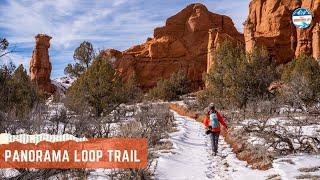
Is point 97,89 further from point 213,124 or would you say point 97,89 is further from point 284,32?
point 284,32

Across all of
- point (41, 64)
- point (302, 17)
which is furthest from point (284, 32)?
point (41, 64)

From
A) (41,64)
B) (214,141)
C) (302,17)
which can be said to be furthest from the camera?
(41,64)

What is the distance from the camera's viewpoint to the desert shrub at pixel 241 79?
88.9 feet

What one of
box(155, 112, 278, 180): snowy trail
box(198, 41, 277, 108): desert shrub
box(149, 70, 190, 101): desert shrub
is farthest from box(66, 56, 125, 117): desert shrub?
box(149, 70, 190, 101): desert shrub

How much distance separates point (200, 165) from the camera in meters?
9.91

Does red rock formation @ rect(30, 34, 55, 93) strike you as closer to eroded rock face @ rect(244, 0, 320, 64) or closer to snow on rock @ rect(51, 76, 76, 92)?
snow on rock @ rect(51, 76, 76, 92)

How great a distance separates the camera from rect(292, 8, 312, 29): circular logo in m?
47.1

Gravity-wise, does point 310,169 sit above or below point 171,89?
below

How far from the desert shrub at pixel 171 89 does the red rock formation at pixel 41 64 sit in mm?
18209

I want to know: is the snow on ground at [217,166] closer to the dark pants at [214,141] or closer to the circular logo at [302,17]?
the dark pants at [214,141]

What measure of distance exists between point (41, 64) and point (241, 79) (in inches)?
1728

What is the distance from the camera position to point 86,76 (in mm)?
24797

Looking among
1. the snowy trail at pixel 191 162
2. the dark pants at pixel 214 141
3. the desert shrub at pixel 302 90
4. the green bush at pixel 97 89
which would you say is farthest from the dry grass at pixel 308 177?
the green bush at pixel 97 89

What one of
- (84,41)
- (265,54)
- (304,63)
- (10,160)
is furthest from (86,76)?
(84,41)
